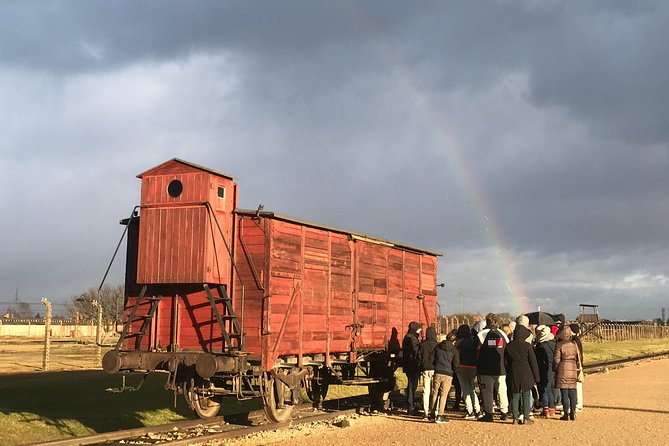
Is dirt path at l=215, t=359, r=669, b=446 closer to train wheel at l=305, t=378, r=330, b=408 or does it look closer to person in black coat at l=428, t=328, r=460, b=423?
person in black coat at l=428, t=328, r=460, b=423

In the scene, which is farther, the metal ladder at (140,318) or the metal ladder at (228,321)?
the metal ladder at (140,318)

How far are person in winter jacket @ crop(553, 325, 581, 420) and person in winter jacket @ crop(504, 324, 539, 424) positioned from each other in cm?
57

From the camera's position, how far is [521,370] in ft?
42.0

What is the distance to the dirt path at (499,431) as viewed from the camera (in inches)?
440

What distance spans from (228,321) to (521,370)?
225 inches

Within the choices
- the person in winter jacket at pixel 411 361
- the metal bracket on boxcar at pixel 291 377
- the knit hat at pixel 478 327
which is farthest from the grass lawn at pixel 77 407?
the knit hat at pixel 478 327

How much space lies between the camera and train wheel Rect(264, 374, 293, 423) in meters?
12.9

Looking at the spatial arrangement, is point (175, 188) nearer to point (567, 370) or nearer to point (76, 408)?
point (76, 408)

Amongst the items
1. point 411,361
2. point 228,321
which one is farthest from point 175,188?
point 411,361

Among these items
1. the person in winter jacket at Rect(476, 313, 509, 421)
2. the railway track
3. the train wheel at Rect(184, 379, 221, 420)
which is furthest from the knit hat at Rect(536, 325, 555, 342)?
the train wheel at Rect(184, 379, 221, 420)

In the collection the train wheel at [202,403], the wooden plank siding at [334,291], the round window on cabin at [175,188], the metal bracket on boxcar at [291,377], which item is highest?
the round window on cabin at [175,188]

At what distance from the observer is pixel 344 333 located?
1533cm

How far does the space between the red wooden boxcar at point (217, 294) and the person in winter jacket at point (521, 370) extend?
4.00m

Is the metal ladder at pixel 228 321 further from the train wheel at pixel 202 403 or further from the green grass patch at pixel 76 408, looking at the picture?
the green grass patch at pixel 76 408
